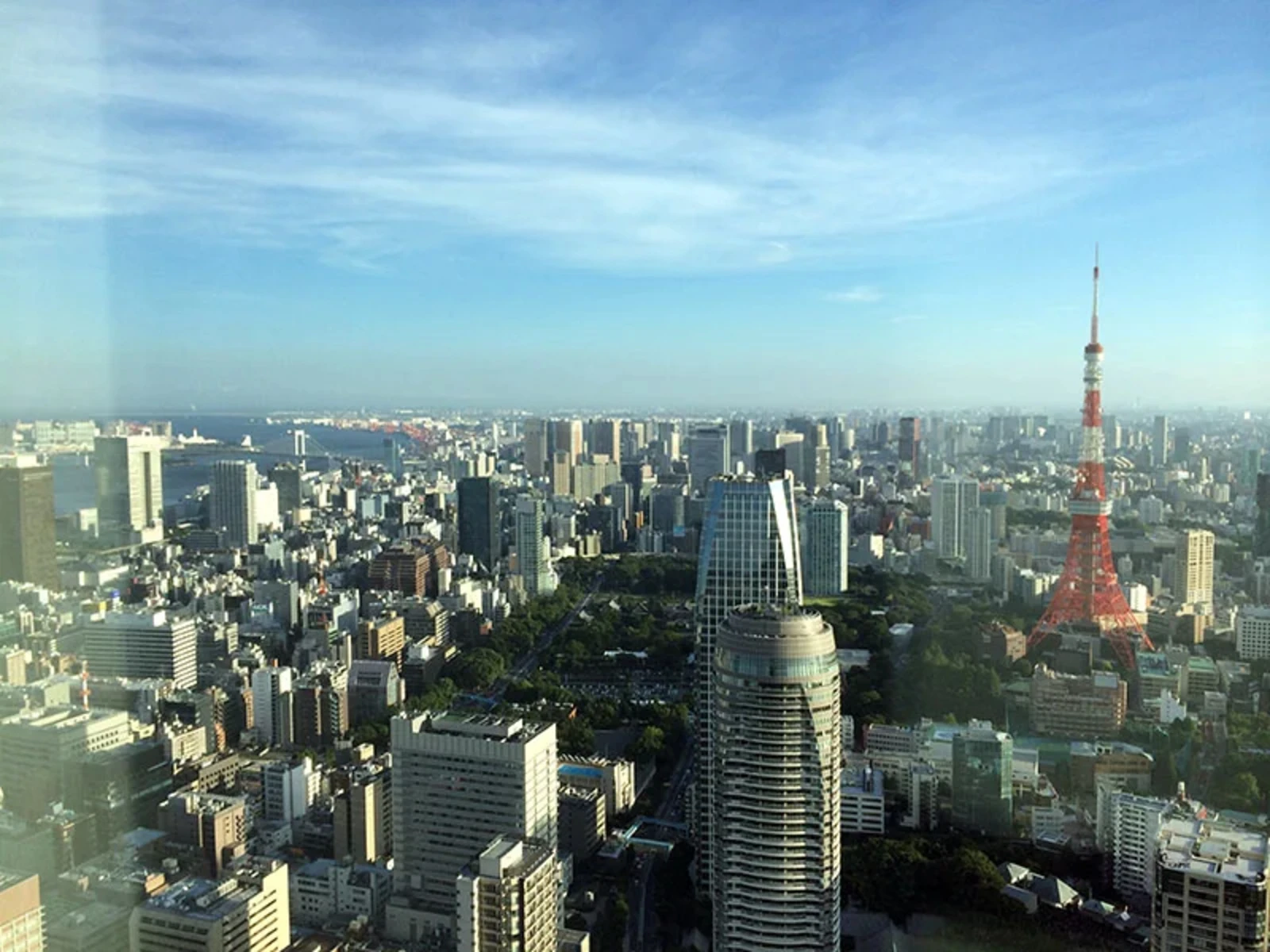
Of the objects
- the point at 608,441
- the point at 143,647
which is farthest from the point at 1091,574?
the point at 608,441

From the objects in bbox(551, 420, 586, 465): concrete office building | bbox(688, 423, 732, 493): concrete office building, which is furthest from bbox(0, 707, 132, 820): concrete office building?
bbox(551, 420, 586, 465): concrete office building

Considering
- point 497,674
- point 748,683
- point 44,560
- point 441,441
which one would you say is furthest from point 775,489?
point 441,441

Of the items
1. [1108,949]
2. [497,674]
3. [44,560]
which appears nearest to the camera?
[1108,949]

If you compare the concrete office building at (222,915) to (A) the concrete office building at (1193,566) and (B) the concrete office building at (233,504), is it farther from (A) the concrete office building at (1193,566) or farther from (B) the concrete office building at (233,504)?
(B) the concrete office building at (233,504)

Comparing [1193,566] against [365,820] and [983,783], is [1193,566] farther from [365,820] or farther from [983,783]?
[365,820]

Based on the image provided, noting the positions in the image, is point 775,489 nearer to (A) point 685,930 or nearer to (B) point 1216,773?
(A) point 685,930

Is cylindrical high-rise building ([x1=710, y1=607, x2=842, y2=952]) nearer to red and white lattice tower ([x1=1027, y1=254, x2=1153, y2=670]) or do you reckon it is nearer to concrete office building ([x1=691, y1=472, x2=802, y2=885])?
concrete office building ([x1=691, y1=472, x2=802, y2=885])

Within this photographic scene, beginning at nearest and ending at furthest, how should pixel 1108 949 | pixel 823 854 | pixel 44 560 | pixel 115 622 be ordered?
1. pixel 823 854
2. pixel 1108 949
3. pixel 44 560
4. pixel 115 622
